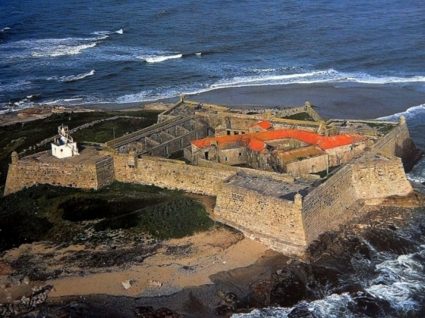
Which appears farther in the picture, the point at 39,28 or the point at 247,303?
the point at 39,28

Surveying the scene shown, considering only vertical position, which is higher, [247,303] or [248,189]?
[248,189]

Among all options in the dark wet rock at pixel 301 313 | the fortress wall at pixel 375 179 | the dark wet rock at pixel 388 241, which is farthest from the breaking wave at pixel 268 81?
the dark wet rock at pixel 301 313

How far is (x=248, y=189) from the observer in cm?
3988

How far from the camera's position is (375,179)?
4253cm

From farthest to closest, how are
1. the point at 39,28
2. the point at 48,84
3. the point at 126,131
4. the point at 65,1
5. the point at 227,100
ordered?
the point at 65,1, the point at 39,28, the point at 48,84, the point at 227,100, the point at 126,131

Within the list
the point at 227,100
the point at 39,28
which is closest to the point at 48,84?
the point at 227,100

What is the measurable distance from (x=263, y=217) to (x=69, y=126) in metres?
25.2

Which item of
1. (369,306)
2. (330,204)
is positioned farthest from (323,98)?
(369,306)

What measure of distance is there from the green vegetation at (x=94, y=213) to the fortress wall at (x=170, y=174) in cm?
61

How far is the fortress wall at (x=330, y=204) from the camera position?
38188 mm

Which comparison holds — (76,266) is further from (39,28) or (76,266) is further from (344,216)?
(39,28)

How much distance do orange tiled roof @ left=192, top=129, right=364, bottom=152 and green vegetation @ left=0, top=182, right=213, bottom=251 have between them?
5186 mm

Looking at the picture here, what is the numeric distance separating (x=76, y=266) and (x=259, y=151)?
14380mm

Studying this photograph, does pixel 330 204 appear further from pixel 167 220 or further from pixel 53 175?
pixel 53 175
